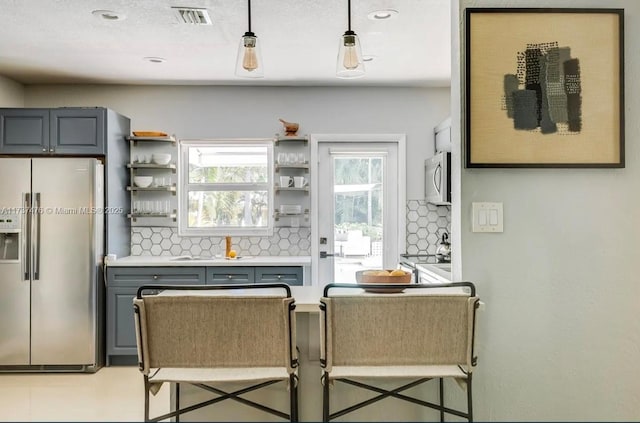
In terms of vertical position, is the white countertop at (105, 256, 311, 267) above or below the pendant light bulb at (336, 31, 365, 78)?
below

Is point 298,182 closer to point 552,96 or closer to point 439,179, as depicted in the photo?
point 439,179

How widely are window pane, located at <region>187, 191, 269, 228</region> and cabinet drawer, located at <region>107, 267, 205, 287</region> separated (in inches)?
28.2

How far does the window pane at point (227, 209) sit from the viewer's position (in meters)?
5.12

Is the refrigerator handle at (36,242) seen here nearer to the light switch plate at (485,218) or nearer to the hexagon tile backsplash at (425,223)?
the hexagon tile backsplash at (425,223)

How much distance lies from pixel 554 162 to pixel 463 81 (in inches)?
19.6

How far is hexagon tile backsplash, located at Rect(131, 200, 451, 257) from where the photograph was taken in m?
5.04

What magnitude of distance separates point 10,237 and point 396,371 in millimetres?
3651

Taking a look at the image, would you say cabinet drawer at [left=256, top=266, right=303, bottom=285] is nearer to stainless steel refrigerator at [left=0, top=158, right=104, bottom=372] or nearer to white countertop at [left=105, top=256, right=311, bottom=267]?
white countertop at [left=105, top=256, right=311, bottom=267]

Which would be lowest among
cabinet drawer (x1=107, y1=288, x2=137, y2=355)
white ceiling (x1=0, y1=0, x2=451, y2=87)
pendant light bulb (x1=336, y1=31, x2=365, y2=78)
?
cabinet drawer (x1=107, y1=288, x2=137, y2=355)

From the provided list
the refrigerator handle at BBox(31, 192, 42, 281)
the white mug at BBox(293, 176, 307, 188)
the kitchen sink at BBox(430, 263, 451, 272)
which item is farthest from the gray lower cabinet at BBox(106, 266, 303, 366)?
the kitchen sink at BBox(430, 263, 451, 272)

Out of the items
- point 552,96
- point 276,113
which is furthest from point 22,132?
point 552,96

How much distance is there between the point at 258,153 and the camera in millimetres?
5129

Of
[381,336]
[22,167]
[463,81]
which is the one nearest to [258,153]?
[22,167]

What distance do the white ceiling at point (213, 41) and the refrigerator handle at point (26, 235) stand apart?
3.69 ft
